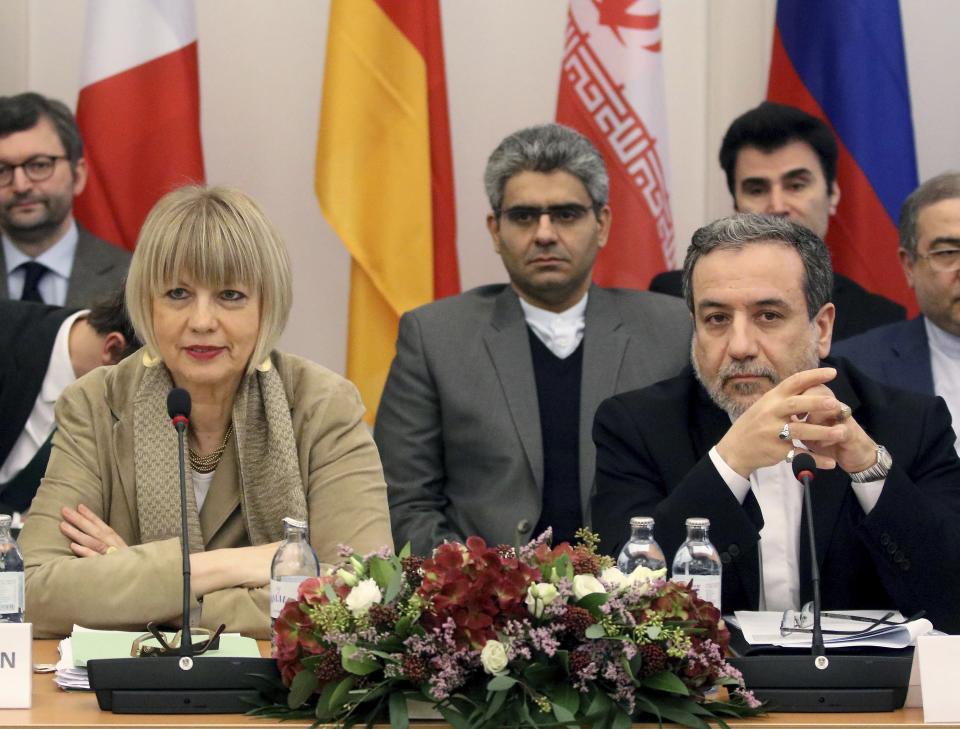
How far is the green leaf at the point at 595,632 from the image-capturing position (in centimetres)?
209

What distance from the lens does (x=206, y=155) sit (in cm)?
572

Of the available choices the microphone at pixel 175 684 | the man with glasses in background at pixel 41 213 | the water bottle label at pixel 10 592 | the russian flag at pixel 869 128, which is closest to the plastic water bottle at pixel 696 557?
the microphone at pixel 175 684

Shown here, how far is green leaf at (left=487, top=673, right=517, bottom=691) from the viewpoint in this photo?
6.66 ft

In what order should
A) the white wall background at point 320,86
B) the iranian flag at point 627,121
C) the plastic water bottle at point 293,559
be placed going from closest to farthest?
1. the plastic water bottle at point 293,559
2. the iranian flag at point 627,121
3. the white wall background at point 320,86


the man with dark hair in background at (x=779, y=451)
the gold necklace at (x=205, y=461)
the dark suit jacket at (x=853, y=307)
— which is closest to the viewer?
the man with dark hair in background at (x=779, y=451)

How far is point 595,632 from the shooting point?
6.86 ft

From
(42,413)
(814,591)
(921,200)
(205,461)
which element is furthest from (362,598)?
(921,200)

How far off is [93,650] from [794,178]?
3.10m

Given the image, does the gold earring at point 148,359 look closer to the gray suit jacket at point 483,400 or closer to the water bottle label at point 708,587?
the gray suit jacket at point 483,400

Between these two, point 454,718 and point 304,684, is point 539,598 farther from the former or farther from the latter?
point 304,684

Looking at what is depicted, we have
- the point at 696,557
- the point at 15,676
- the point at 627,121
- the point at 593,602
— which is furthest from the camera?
the point at 627,121

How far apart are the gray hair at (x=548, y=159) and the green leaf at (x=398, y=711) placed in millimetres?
2709

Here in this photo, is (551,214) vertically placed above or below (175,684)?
above

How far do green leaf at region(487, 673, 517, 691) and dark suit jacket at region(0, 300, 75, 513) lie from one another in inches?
104
